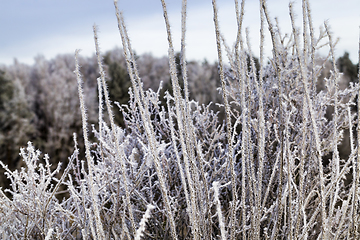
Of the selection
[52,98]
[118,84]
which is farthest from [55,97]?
[118,84]

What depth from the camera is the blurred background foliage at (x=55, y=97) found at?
9305 mm

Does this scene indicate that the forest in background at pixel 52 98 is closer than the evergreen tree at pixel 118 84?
Yes

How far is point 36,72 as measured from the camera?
43.4 ft

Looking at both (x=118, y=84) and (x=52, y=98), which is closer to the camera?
(x=52, y=98)

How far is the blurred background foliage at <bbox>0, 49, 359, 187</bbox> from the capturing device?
9305 millimetres

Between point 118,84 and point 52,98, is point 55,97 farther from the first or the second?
point 118,84

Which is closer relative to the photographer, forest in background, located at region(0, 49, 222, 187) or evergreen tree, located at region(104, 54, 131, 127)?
forest in background, located at region(0, 49, 222, 187)

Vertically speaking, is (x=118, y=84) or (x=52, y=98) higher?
(x=118, y=84)

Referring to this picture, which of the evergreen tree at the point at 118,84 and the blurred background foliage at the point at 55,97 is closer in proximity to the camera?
the blurred background foliage at the point at 55,97

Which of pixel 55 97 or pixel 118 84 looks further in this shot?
pixel 118 84

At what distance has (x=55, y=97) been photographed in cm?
1152

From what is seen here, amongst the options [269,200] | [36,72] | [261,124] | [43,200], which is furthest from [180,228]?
[36,72]

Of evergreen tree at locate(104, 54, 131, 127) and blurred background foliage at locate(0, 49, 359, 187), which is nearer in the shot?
blurred background foliage at locate(0, 49, 359, 187)

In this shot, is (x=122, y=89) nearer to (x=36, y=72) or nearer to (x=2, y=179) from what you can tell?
(x=36, y=72)
